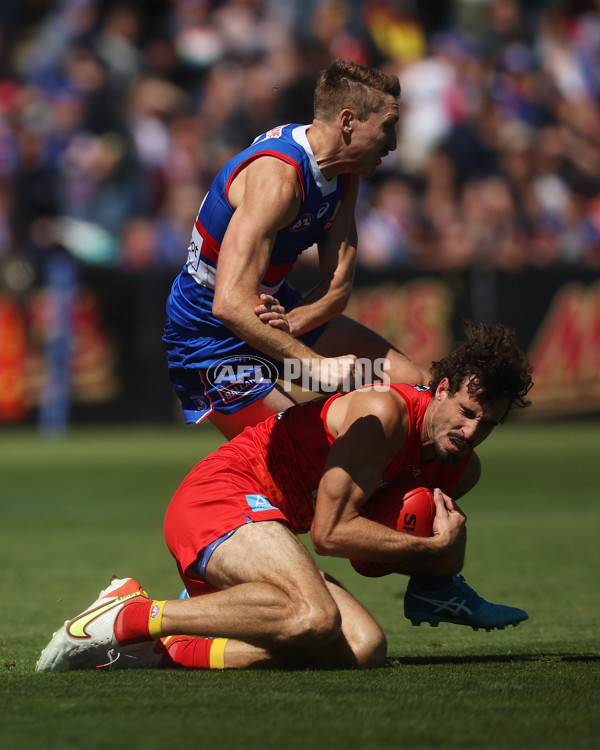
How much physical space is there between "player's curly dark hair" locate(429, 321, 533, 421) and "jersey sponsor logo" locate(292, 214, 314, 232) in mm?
1033

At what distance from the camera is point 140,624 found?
4.32 m

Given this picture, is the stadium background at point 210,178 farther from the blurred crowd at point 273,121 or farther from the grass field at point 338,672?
the grass field at point 338,672

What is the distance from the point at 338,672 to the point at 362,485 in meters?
0.65

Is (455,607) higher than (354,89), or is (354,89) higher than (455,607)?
(354,89)

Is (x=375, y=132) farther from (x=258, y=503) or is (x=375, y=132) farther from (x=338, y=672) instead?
(x=338, y=672)

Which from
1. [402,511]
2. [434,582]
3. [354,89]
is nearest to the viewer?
[402,511]

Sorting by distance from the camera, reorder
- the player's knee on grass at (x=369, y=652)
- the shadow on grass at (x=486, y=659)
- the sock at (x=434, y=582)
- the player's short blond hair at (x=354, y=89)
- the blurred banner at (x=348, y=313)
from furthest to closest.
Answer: the blurred banner at (x=348, y=313), the player's short blond hair at (x=354, y=89), the sock at (x=434, y=582), the shadow on grass at (x=486, y=659), the player's knee on grass at (x=369, y=652)

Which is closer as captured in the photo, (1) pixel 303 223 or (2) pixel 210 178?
(1) pixel 303 223

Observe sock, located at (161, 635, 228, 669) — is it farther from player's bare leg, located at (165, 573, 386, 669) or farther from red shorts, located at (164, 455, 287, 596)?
red shorts, located at (164, 455, 287, 596)

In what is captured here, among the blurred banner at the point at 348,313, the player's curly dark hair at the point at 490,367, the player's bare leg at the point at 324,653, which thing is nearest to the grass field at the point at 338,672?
the player's bare leg at the point at 324,653

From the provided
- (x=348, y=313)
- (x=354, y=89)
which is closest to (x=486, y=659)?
(x=354, y=89)

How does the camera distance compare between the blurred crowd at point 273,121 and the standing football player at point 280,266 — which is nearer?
the standing football player at point 280,266

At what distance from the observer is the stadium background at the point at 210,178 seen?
13.8m

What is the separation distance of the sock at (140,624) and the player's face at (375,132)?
201 centimetres
